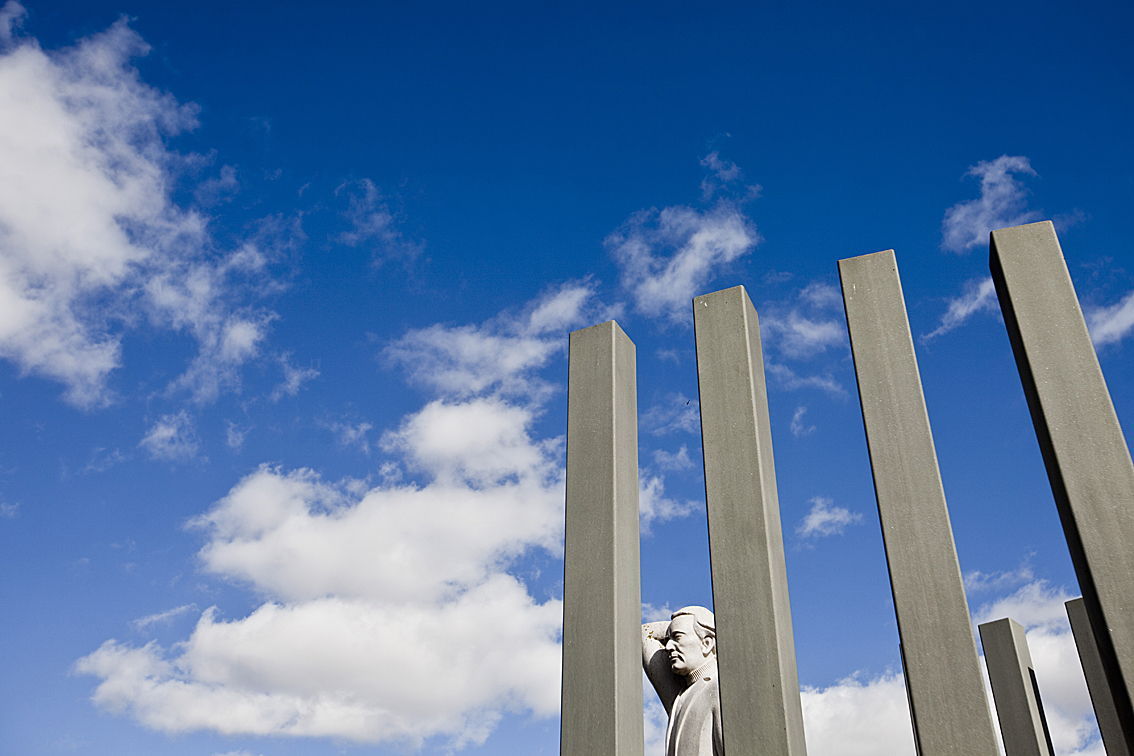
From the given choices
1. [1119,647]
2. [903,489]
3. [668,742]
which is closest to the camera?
[1119,647]

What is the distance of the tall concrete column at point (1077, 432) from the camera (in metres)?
1.85

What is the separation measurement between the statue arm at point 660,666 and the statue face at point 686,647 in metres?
0.08

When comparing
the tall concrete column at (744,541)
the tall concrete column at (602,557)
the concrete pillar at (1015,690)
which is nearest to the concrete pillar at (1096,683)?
the concrete pillar at (1015,690)

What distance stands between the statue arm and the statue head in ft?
0.23

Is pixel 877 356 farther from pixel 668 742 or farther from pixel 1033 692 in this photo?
pixel 1033 692

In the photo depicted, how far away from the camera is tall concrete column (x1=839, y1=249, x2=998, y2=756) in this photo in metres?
1.88

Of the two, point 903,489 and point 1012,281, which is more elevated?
point 1012,281

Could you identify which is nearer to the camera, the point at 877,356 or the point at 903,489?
the point at 903,489

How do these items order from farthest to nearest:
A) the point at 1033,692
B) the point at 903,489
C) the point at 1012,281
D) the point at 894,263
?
the point at 1033,692, the point at 894,263, the point at 1012,281, the point at 903,489

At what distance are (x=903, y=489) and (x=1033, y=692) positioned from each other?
4468 mm

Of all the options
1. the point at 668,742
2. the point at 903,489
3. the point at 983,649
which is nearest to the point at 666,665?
the point at 668,742

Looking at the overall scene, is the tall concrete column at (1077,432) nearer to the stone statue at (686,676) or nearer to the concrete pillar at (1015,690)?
the stone statue at (686,676)

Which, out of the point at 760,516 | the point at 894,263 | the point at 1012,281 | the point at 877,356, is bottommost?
the point at 760,516

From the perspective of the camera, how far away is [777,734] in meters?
1.98
